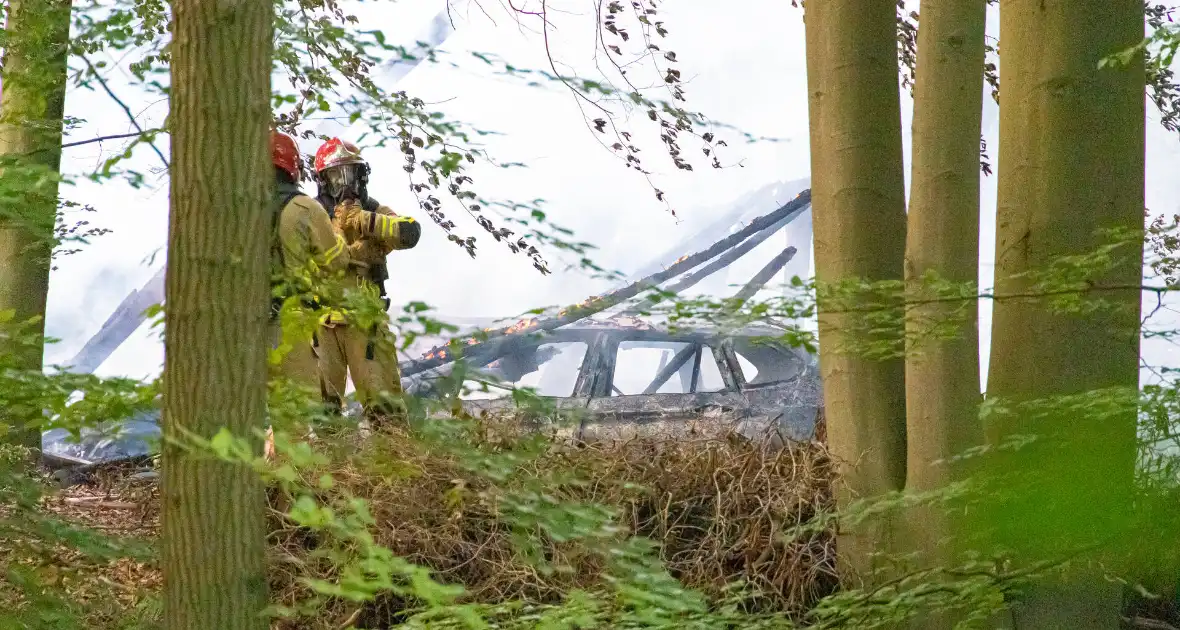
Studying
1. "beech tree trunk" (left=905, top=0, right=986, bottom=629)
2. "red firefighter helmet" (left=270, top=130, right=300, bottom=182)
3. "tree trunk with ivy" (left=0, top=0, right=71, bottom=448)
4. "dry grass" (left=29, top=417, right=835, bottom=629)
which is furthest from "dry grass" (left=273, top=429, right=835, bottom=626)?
"tree trunk with ivy" (left=0, top=0, right=71, bottom=448)

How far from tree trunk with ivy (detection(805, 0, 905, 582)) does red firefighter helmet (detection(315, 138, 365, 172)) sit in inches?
96.3

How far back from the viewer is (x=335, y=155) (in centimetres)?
552

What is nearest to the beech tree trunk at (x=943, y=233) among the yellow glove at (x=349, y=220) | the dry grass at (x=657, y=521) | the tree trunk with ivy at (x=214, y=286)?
the dry grass at (x=657, y=521)

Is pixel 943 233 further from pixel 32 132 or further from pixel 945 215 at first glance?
pixel 32 132

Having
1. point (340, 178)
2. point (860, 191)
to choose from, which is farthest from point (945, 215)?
point (340, 178)

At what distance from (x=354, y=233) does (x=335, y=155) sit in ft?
1.28

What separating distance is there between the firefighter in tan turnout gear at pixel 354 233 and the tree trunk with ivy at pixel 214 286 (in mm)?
3240

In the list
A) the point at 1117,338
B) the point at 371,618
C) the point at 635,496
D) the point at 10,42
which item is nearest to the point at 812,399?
the point at 635,496

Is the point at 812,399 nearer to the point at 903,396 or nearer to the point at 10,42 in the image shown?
the point at 903,396

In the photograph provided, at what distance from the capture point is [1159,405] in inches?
94.7

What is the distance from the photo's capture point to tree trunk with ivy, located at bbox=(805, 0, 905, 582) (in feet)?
12.5

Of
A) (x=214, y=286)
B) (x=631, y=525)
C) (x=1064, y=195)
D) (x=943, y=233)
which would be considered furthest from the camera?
(x=631, y=525)

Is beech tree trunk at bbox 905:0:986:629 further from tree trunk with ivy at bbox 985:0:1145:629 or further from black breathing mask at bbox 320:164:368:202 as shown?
Result: black breathing mask at bbox 320:164:368:202

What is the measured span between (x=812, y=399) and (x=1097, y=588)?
314 centimetres
